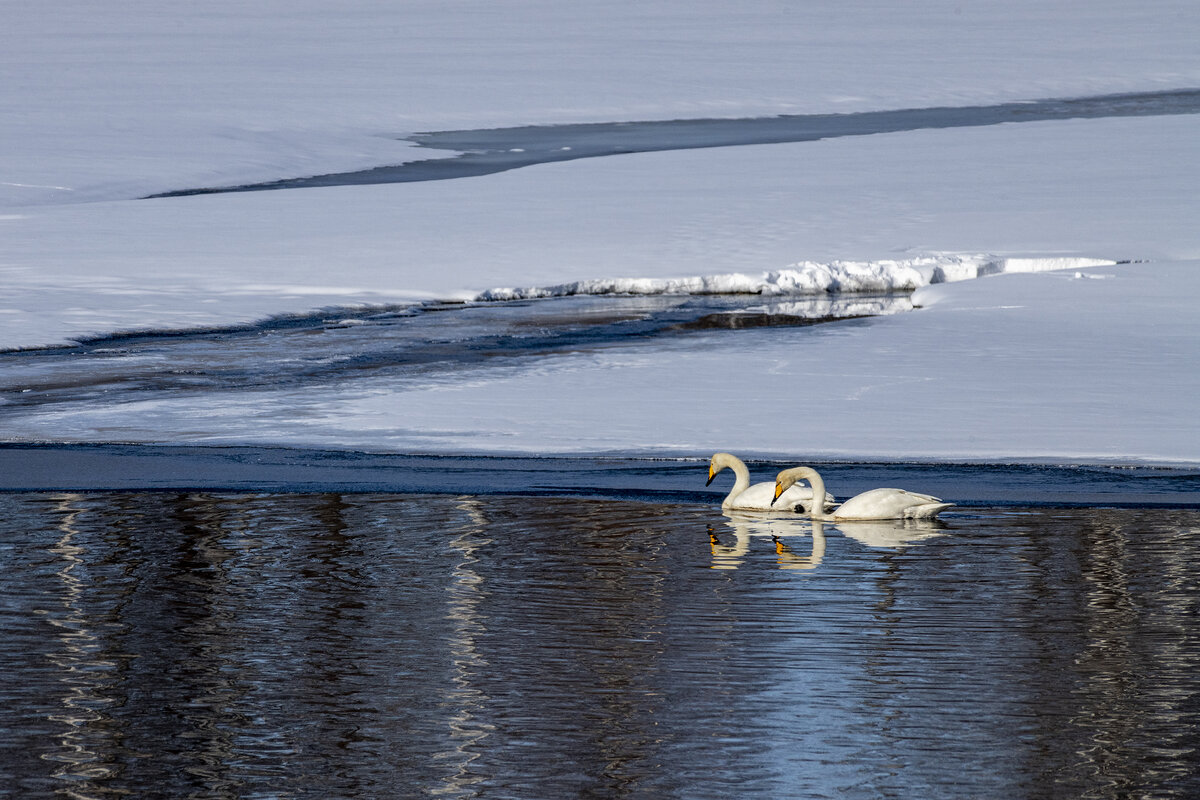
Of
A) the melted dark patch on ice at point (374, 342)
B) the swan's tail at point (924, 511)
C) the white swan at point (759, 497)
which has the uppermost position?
the melted dark patch on ice at point (374, 342)

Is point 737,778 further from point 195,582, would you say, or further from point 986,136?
point 986,136

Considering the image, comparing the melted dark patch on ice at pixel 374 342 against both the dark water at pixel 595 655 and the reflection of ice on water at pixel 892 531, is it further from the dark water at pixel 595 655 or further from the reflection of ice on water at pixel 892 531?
the reflection of ice on water at pixel 892 531

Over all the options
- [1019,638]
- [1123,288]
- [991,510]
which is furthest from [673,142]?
[1019,638]

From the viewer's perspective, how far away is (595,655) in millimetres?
4969

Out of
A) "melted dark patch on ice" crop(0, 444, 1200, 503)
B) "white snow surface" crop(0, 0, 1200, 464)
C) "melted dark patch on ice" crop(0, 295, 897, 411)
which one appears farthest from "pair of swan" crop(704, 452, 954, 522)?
"melted dark patch on ice" crop(0, 295, 897, 411)

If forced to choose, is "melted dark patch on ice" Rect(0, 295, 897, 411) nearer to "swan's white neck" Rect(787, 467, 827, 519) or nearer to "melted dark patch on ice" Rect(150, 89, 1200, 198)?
"swan's white neck" Rect(787, 467, 827, 519)

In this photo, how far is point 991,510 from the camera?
7230mm

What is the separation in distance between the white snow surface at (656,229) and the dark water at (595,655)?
190 centimetres

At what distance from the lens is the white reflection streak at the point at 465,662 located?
4.04 m

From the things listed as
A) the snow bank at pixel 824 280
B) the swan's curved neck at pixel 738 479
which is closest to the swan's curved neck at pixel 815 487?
the swan's curved neck at pixel 738 479

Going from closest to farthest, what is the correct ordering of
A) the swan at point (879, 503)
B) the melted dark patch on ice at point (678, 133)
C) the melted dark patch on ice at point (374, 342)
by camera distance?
the swan at point (879, 503) < the melted dark patch on ice at point (374, 342) < the melted dark patch on ice at point (678, 133)

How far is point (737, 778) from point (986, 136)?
19868 millimetres

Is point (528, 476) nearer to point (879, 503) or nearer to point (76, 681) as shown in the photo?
point (879, 503)

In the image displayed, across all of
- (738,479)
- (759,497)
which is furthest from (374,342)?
(759,497)
